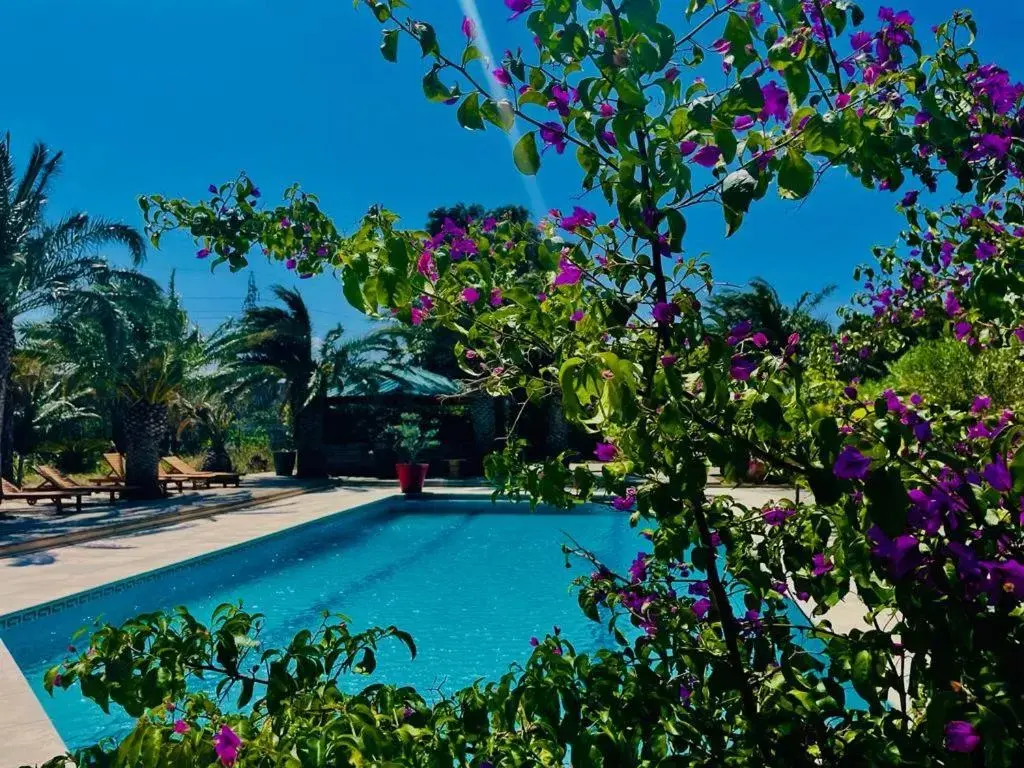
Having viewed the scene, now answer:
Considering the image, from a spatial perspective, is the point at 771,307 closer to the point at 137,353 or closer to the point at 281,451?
the point at 281,451

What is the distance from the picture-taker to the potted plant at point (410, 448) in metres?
18.0

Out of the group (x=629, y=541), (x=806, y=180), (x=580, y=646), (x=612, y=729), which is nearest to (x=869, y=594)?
(x=612, y=729)

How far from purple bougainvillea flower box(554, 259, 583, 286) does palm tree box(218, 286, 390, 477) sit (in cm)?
2099

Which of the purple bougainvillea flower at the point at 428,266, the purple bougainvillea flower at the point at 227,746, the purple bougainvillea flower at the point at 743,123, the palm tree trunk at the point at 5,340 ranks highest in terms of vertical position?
the palm tree trunk at the point at 5,340

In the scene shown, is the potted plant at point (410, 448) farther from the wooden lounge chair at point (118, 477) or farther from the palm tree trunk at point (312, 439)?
the wooden lounge chair at point (118, 477)

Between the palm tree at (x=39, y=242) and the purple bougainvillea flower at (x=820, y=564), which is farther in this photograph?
the palm tree at (x=39, y=242)

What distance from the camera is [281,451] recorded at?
25.5 metres

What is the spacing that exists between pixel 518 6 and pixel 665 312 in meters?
0.63

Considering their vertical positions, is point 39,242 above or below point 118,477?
above

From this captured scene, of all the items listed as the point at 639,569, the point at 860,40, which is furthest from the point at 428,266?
the point at 860,40

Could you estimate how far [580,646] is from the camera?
717cm

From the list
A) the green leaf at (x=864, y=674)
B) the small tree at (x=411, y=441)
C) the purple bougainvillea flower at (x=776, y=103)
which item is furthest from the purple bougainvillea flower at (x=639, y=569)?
the small tree at (x=411, y=441)

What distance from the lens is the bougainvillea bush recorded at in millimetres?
1311

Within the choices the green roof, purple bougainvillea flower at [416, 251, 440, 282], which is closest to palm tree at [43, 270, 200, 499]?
the green roof
